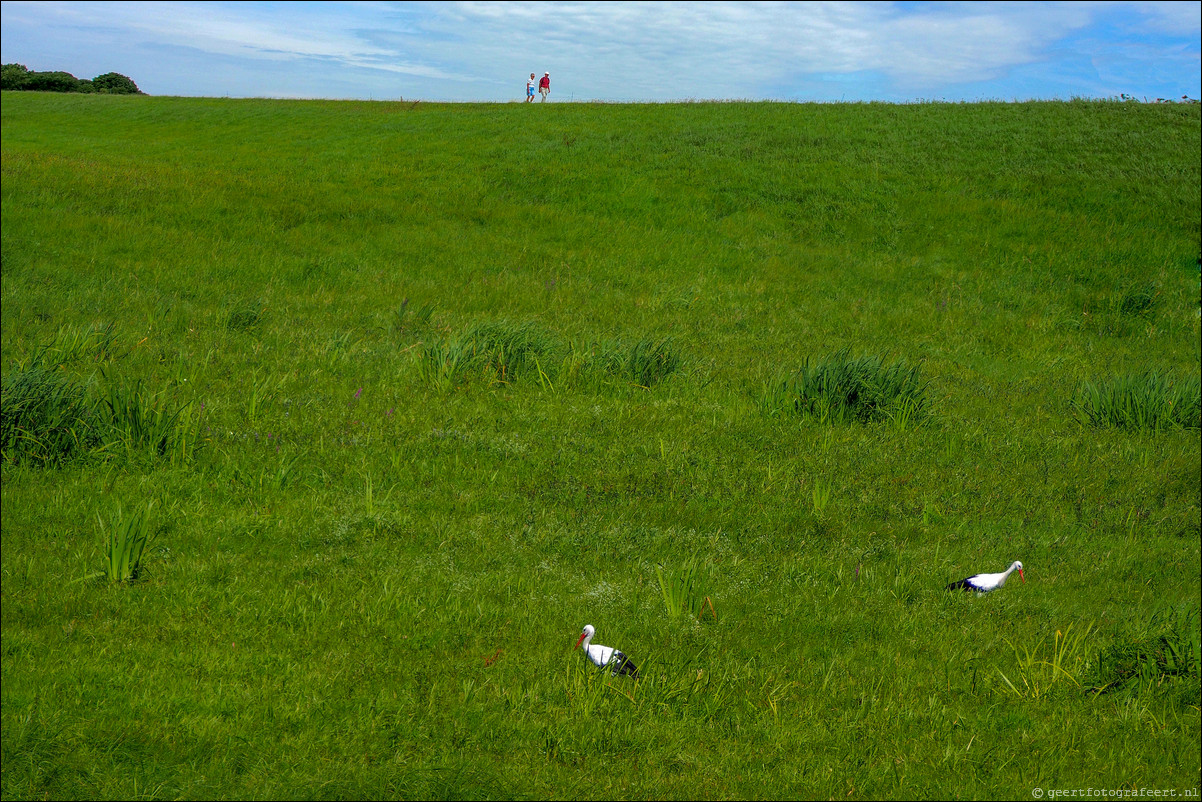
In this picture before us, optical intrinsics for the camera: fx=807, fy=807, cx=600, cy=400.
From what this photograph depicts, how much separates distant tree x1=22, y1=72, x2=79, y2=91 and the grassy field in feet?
111

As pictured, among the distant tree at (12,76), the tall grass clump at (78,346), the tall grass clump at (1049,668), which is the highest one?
the distant tree at (12,76)

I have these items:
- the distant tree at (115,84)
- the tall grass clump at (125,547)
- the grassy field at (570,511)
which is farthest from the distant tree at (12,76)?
the tall grass clump at (125,547)

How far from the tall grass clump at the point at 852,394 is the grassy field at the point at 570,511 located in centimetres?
5

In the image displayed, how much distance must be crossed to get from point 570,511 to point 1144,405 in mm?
7423

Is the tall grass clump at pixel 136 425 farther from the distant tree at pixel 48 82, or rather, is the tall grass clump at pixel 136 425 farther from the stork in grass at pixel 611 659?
the distant tree at pixel 48 82

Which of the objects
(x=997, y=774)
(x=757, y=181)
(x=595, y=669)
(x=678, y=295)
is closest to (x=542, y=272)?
(x=678, y=295)

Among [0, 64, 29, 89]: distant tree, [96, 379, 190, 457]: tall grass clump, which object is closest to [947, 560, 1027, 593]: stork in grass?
[96, 379, 190, 457]: tall grass clump

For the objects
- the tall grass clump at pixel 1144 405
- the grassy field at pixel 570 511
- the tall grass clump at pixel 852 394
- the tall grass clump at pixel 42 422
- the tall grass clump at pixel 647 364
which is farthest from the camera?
the tall grass clump at pixel 647 364

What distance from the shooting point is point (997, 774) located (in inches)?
153

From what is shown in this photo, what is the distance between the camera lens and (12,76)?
43.6 meters

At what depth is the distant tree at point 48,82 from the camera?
4442cm

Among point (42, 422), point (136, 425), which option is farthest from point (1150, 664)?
point (42, 422)

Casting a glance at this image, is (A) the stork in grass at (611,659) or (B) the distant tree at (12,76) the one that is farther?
→ (B) the distant tree at (12,76)

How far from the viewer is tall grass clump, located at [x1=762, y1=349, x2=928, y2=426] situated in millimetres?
9219
